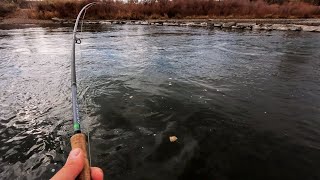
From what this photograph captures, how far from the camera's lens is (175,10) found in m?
60.7

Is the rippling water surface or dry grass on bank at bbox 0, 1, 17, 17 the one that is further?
dry grass on bank at bbox 0, 1, 17, 17

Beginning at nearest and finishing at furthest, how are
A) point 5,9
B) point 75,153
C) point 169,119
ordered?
point 75,153 → point 169,119 → point 5,9

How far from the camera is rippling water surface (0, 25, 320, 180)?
228 inches

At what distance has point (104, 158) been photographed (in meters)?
6.01

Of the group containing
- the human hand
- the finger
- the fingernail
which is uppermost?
the fingernail

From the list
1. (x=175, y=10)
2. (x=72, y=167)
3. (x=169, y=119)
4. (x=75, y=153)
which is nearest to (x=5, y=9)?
(x=175, y=10)

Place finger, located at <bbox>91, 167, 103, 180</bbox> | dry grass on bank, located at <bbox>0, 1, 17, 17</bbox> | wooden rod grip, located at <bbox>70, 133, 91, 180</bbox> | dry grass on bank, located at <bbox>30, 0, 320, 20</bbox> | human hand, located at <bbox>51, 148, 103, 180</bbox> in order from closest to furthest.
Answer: human hand, located at <bbox>51, 148, 103, 180</bbox> < wooden rod grip, located at <bbox>70, 133, 91, 180</bbox> < finger, located at <bbox>91, 167, 103, 180</bbox> < dry grass on bank, located at <bbox>30, 0, 320, 20</bbox> < dry grass on bank, located at <bbox>0, 1, 17, 17</bbox>

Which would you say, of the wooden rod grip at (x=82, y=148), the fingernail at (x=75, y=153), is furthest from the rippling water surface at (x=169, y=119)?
the fingernail at (x=75, y=153)

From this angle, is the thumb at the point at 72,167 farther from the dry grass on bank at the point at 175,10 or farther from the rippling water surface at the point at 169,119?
the dry grass on bank at the point at 175,10

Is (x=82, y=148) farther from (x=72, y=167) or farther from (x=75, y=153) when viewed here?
(x=72, y=167)

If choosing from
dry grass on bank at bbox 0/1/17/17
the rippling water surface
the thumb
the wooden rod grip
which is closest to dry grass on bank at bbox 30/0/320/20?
dry grass on bank at bbox 0/1/17/17

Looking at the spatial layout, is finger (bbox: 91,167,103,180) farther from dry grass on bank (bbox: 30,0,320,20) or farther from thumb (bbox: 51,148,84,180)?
dry grass on bank (bbox: 30,0,320,20)

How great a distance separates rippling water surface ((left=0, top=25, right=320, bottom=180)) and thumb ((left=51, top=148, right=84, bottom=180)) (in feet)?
12.1

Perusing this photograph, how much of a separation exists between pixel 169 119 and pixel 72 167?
5.99 meters
